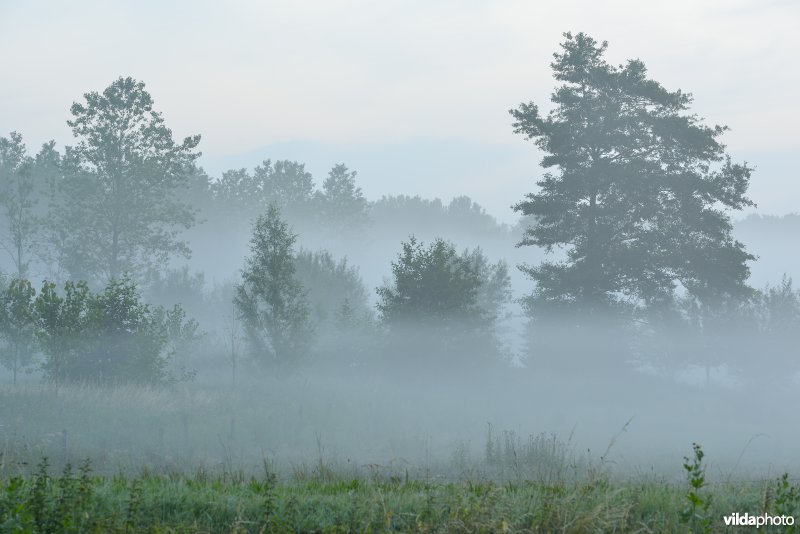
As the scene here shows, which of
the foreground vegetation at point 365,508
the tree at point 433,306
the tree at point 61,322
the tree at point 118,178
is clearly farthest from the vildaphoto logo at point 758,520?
the tree at point 118,178

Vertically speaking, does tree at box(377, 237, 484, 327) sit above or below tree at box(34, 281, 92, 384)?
above

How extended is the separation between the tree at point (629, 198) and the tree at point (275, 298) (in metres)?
10.7

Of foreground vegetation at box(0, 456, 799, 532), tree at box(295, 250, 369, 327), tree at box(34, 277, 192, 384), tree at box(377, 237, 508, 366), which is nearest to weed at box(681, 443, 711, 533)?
foreground vegetation at box(0, 456, 799, 532)

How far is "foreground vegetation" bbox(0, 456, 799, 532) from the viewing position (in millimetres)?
6184

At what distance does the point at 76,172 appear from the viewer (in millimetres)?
50312

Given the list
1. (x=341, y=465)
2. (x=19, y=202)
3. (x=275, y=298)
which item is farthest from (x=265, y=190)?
(x=341, y=465)

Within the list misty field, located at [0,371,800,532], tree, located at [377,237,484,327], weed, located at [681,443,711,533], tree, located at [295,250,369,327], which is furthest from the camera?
tree, located at [295,250,369,327]

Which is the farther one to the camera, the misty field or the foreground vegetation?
the misty field

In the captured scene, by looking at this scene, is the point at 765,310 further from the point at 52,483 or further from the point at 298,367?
the point at 52,483

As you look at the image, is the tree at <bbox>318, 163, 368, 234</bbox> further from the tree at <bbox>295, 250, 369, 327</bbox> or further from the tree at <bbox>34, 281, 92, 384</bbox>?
the tree at <bbox>34, 281, 92, 384</bbox>

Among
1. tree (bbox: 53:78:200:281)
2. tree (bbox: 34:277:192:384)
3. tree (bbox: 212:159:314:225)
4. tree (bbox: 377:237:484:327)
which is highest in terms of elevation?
tree (bbox: 212:159:314:225)

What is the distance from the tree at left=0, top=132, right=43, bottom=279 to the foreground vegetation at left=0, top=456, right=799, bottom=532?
5100 centimetres

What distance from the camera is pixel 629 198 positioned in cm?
3425

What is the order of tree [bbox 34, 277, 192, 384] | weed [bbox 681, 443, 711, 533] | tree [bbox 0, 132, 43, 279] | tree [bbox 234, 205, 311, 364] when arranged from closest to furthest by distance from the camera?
weed [bbox 681, 443, 711, 533]
tree [bbox 34, 277, 192, 384]
tree [bbox 234, 205, 311, 364]
tree [bbox 0, 132, 43, 279]
